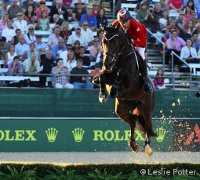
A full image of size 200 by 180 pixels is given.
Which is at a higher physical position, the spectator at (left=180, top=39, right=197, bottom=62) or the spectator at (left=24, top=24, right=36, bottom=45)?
the spectator at (left=24, top=24, right=36, bottom=45)

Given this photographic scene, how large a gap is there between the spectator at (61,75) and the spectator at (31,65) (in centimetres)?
51

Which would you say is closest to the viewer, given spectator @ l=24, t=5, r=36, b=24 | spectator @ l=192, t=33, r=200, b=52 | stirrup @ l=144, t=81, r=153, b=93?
stirrup @ l=144, t=81, r=153, b=93

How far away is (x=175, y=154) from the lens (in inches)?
881

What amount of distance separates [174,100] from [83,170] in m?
8.41

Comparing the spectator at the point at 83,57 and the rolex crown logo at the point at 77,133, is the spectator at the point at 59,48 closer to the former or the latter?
the spectator at the point at 83,57

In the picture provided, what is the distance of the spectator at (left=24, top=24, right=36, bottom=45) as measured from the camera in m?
23.3

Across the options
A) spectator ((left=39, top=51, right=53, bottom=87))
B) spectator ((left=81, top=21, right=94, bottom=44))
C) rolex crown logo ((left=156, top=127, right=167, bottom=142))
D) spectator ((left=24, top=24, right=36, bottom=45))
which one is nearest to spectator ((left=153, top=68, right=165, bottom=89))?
rolex crown logo ((left=156, top=127, right=167, bottom=142))

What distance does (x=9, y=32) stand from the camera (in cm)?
2322

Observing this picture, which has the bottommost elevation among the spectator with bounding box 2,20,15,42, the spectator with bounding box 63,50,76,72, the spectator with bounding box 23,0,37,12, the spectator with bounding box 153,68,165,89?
the spectator with bounding box 153,68,165,89

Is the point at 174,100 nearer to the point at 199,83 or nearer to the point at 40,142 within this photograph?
the point at 199,83

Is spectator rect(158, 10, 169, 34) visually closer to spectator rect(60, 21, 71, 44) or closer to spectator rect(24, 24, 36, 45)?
spectator rect(60, 21, 71, 44)

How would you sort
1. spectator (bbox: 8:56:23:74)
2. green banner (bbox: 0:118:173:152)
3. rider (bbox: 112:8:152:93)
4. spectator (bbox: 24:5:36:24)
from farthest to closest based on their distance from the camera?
1. spectator (bbox: 24:5:36:24)
2. spectator (bbox: 8:56:23:74)
3. green banner (bbox: 0:118:173:152)
4. rider (bbox: 112:8:152:93)

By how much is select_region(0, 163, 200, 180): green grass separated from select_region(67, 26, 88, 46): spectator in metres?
9.72

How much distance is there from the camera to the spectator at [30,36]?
2325cm
